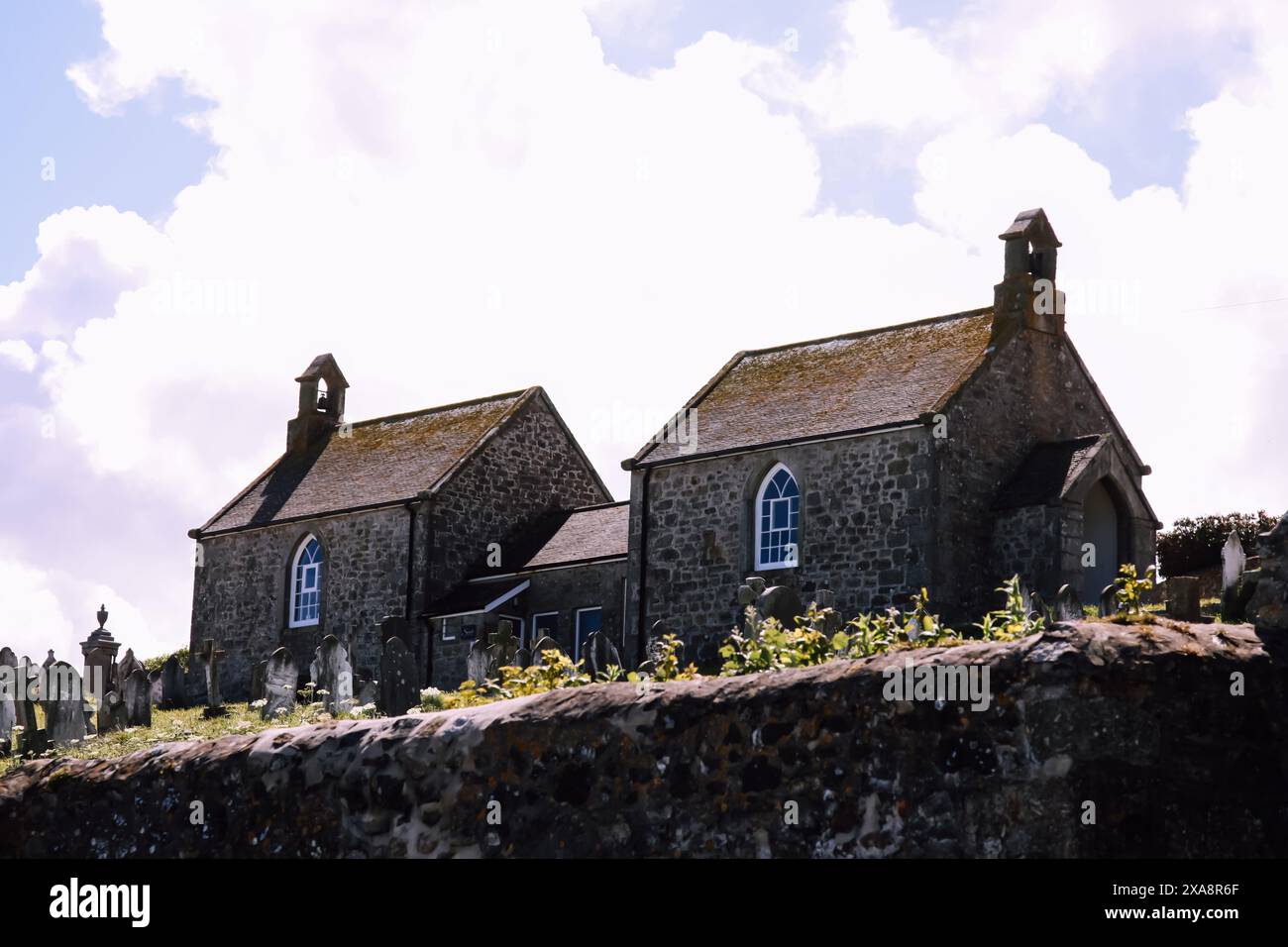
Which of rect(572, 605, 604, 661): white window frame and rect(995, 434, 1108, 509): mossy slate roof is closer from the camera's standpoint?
rect(995, 434, 1108, 509): mossy slate roof

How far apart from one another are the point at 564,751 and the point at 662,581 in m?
19.7

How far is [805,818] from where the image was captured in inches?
422

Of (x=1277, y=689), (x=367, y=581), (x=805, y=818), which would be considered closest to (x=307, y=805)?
(x=805, y=818)

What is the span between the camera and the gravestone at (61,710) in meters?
21.7

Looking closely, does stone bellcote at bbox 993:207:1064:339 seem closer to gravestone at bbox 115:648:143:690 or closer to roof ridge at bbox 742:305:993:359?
roof ridge at bbox 742:305:993:359

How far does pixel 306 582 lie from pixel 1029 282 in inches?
676

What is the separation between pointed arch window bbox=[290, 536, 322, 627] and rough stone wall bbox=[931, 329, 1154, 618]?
1517 cm

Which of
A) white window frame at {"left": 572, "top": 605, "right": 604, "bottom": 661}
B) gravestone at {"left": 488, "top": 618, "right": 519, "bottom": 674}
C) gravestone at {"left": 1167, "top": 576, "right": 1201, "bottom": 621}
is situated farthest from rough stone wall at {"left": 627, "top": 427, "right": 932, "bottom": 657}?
gravestone at {"left": 1167, "top": 576, "right": 1201, "bottom": 621}

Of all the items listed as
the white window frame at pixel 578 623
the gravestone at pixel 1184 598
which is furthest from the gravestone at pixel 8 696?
the gravestone at pixel 1184 598

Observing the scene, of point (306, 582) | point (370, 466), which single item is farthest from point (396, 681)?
point (370, 466)

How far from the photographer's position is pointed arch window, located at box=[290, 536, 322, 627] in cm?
3747

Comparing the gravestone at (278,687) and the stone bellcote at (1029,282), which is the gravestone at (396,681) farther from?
the stone bellcote at (1029,282)

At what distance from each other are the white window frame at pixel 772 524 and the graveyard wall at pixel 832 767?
17.2 meters

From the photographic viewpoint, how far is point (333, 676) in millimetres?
22016
